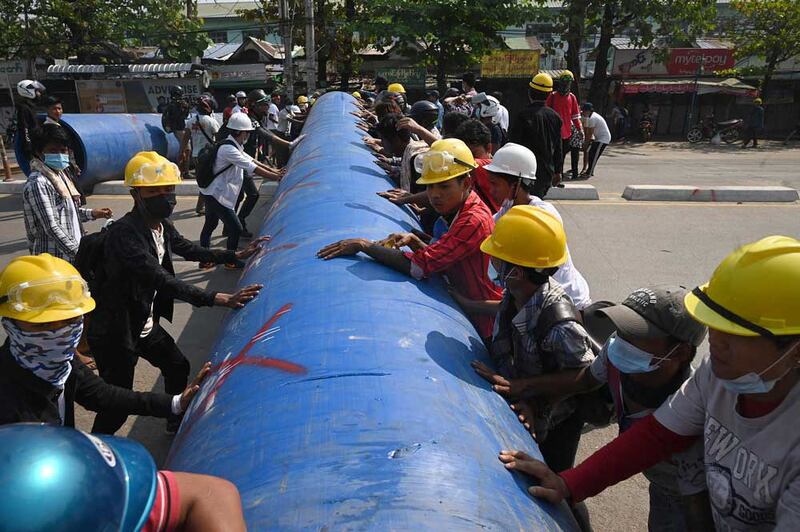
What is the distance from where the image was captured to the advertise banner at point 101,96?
2045 centimetres

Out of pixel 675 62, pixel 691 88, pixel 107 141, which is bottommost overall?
pixel 107 141

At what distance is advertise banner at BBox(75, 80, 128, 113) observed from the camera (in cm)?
2045

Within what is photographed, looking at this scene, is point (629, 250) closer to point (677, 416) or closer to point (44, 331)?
point (677, 416)

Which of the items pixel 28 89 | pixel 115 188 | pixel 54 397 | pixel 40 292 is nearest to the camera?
pixel 40 292

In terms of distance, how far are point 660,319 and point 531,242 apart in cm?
52

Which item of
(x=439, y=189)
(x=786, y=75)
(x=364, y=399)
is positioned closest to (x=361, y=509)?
(x=364, y=399)

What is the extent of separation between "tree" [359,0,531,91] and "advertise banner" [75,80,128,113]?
30.5ft

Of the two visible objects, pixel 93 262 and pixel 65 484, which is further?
pixel 93 262

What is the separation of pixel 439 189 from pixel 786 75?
24613 millimetres

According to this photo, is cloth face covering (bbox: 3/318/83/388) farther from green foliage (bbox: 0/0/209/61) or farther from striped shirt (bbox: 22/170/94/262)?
green foliage (bbox: 0/0/209/61)

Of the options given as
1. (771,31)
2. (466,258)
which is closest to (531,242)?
(466,258)

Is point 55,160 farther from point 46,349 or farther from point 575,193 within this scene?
point 575,193

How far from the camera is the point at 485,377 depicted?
6.63 feet

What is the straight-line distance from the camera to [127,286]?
2.98 m
